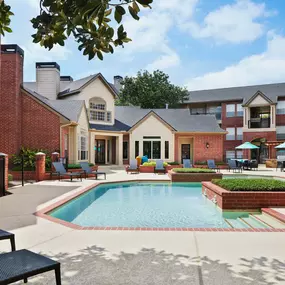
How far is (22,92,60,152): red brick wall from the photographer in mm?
18062

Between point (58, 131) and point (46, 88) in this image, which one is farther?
point (46, 88)

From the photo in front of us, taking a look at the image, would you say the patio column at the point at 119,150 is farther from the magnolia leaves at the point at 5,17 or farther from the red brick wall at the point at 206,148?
the magnolia leaves at the point at 5,17

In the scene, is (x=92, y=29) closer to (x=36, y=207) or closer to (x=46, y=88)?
(x=36, y=207)

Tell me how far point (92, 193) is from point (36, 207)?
190 inches

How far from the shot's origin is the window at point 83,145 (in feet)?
73.6

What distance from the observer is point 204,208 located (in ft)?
33.2

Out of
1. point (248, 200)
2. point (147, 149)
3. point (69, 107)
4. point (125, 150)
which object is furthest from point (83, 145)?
point (248, 200)

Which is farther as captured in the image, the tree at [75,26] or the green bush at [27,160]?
the green bush at [27,160]

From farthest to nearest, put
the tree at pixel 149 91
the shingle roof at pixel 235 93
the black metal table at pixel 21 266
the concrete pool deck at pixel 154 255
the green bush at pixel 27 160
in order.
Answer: the tree at pixel 149 91 → the shingle roof at pixel 235 93 → the green bush at pixel 27 160 → the concrete pool deck at pixel 154 255 → the black metal table at pixel 21 266

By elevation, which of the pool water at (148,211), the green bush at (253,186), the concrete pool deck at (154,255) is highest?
the green bush at (253,186)

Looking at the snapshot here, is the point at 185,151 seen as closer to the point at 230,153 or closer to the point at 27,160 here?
the point at 230,153

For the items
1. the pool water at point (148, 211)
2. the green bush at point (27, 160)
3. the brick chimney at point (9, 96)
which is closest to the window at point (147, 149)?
the green bush at point (27, 160)

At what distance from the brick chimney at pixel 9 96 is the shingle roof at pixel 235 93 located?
32.2m

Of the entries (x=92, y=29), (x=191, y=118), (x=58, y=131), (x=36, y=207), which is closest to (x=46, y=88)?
(x=58, y=131)
